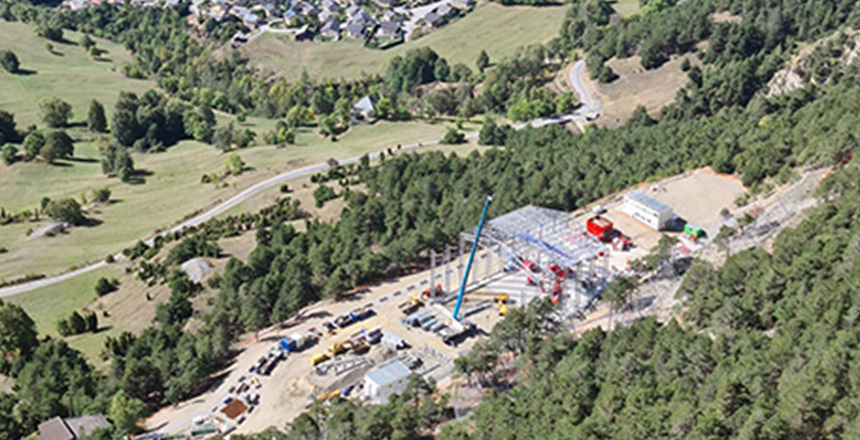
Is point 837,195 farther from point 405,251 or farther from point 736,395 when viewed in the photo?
point 405,251

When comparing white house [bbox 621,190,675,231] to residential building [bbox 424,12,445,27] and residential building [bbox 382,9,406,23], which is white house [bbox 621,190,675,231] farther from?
residential building [bbox 382,9,406,23]

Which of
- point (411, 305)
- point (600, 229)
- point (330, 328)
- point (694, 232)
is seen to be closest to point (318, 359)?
point (330, 328)

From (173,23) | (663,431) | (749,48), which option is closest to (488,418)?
(663,431)

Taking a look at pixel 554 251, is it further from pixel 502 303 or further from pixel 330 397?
pixel 330 397

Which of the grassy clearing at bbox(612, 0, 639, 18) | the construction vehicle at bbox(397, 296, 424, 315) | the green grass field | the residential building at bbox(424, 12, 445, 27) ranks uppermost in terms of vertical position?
the construction vehicle at bbox(397, 296, 424, 315)

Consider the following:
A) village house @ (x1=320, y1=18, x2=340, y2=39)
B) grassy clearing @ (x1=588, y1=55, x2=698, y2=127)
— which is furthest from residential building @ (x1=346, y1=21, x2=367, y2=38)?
grassy clearing @ (x1=588, y1=55, x2=698, y2=127)
